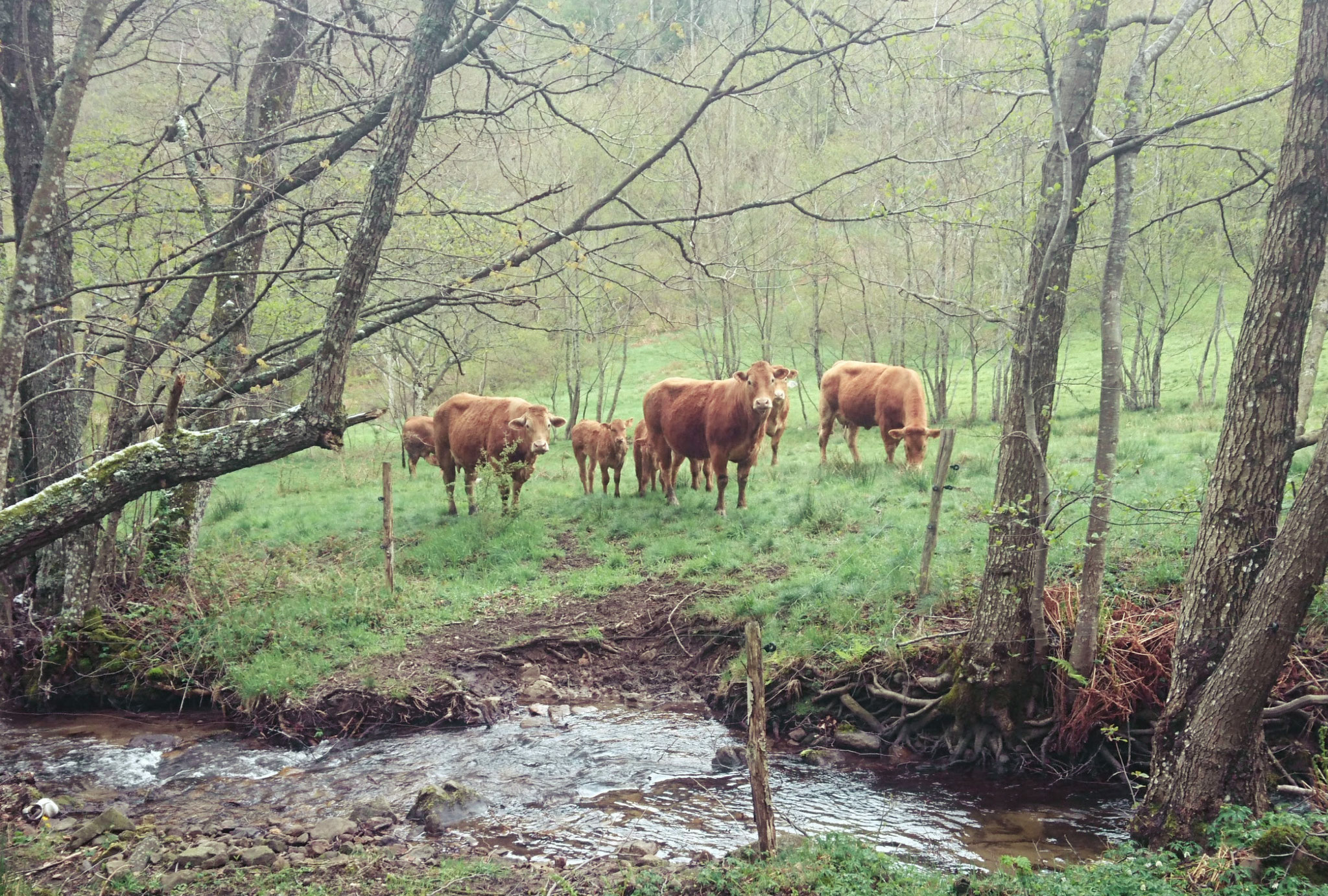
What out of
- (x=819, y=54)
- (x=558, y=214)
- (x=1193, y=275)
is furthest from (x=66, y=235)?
(x=1193, y=275)

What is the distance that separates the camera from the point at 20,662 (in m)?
8.45

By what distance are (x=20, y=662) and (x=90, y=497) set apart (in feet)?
18.0

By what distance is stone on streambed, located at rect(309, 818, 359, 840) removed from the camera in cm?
559

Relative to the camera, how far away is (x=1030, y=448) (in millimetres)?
6379

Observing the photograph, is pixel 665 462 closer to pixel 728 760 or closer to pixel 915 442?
pixel 915 442

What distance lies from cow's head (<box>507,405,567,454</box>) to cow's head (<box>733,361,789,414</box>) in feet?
10.5

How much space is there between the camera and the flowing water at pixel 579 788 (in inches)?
221

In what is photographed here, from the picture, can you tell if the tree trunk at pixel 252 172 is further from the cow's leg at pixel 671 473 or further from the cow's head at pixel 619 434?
the cow's leg at pixel 671 473

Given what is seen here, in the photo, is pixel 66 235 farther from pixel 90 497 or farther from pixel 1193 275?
pixel 1193 275

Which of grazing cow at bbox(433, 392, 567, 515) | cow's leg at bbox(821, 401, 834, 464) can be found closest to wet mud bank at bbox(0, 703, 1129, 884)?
grazing cow at bbox(433, 392, 567, 515)

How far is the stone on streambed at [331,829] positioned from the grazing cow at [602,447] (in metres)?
→ 9.48

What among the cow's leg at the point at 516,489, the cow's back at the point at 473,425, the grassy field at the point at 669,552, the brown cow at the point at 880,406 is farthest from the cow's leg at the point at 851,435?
the cow's leg at the point at 516,489

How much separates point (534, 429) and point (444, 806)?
8.61 meters

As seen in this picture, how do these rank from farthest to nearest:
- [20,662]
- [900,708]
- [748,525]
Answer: [748,525] < [20,662] < [900,708]
